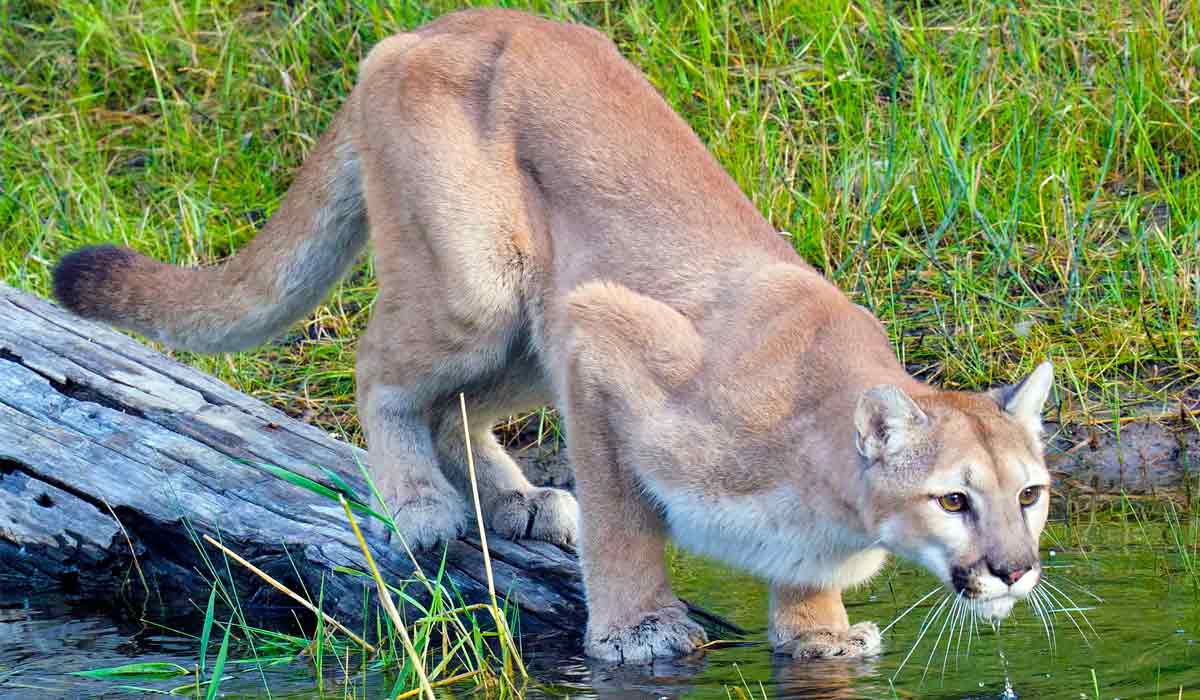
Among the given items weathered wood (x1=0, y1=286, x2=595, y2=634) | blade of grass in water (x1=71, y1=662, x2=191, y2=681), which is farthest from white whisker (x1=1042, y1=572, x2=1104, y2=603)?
blade of grass in water (x1=71, y1=662, x2=191, y2=681)

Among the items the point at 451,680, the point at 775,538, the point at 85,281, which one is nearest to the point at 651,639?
the point at 775,538

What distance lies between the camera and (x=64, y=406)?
5.16m

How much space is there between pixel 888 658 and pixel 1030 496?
27.9 inches

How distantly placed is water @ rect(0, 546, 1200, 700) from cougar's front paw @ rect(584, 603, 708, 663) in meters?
0.04

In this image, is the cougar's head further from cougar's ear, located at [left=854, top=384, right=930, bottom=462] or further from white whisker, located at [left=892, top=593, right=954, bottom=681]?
white whisker, located at [left=892, top=593, right=954, bottom=681]

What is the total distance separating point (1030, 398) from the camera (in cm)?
395

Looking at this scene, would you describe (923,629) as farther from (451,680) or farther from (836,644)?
(451,680)

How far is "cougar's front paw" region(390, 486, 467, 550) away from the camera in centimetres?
468

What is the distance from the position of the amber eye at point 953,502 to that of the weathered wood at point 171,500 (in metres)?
1.23

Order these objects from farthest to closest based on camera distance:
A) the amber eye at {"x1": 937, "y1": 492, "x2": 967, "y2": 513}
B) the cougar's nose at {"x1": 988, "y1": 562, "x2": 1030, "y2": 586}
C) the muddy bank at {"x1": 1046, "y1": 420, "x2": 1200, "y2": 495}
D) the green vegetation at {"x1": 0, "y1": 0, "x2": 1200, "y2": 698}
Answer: the green vegetation at {"x1": 0, "y1": 0, "x2": 1200, "y2": 698}, the muddy bank at {"x1": 1046, "y1": 420, "x2": 1200, "y2": 495}, the amber eye at {"x1": 937, "y1": 492, "x2": 967, "y2": 513}, the cougar's nose at {"x1": 988, "y1": 562, "x2": 1030, "y2": 586}

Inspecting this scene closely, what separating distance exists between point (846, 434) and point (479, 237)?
1.28 meters

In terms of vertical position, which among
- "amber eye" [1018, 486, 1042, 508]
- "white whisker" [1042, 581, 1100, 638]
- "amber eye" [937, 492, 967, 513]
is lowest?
"white whisker" [1042, 581, 1100, 638]

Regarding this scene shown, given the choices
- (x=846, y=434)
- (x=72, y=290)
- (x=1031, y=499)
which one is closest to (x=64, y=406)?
(x=72, y=290)

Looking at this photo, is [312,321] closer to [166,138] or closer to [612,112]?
[166,138]
